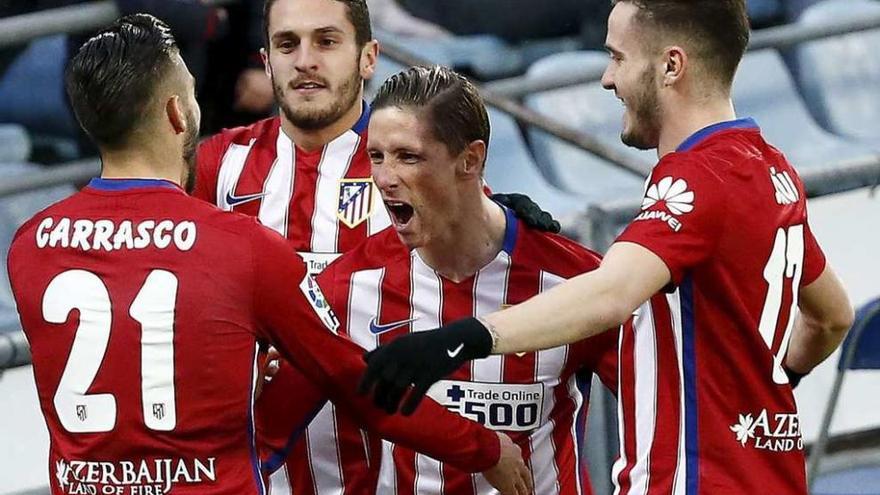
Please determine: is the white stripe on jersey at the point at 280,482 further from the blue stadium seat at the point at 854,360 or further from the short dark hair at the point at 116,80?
the blue stadium seat at the point at 854,360

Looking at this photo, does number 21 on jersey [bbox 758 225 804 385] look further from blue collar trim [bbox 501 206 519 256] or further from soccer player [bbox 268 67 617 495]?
blue collar trim [bbox 501 206 519 256]

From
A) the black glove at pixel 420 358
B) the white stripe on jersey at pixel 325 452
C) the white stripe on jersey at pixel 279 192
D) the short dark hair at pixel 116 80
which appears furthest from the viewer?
the white stripe on jersey at pixel 279 192

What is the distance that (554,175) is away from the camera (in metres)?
6.19

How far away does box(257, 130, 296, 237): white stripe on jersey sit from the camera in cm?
392

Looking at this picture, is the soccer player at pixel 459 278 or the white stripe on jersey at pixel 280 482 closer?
the soccer player at pixel 459 278

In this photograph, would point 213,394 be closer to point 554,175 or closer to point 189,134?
point 189,134

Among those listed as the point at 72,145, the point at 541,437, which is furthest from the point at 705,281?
the point at 72,145

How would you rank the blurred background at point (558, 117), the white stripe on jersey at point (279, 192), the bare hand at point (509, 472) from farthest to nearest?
the blurred background at point (558, 117)
the white stripe on jersey at point (279, 192)
the bare hand at point (509, 472)

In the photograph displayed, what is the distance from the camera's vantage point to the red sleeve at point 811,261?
10.6 ft

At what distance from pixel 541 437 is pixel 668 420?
0.52 metres

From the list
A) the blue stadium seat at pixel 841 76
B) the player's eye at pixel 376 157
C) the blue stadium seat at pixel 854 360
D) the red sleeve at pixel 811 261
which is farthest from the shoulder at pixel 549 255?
the blue stadium seat at pixel 841 76

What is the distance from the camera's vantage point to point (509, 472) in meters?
3.34

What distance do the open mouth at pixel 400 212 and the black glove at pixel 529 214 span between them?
25 cm

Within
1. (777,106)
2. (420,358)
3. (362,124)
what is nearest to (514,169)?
(777,106)
